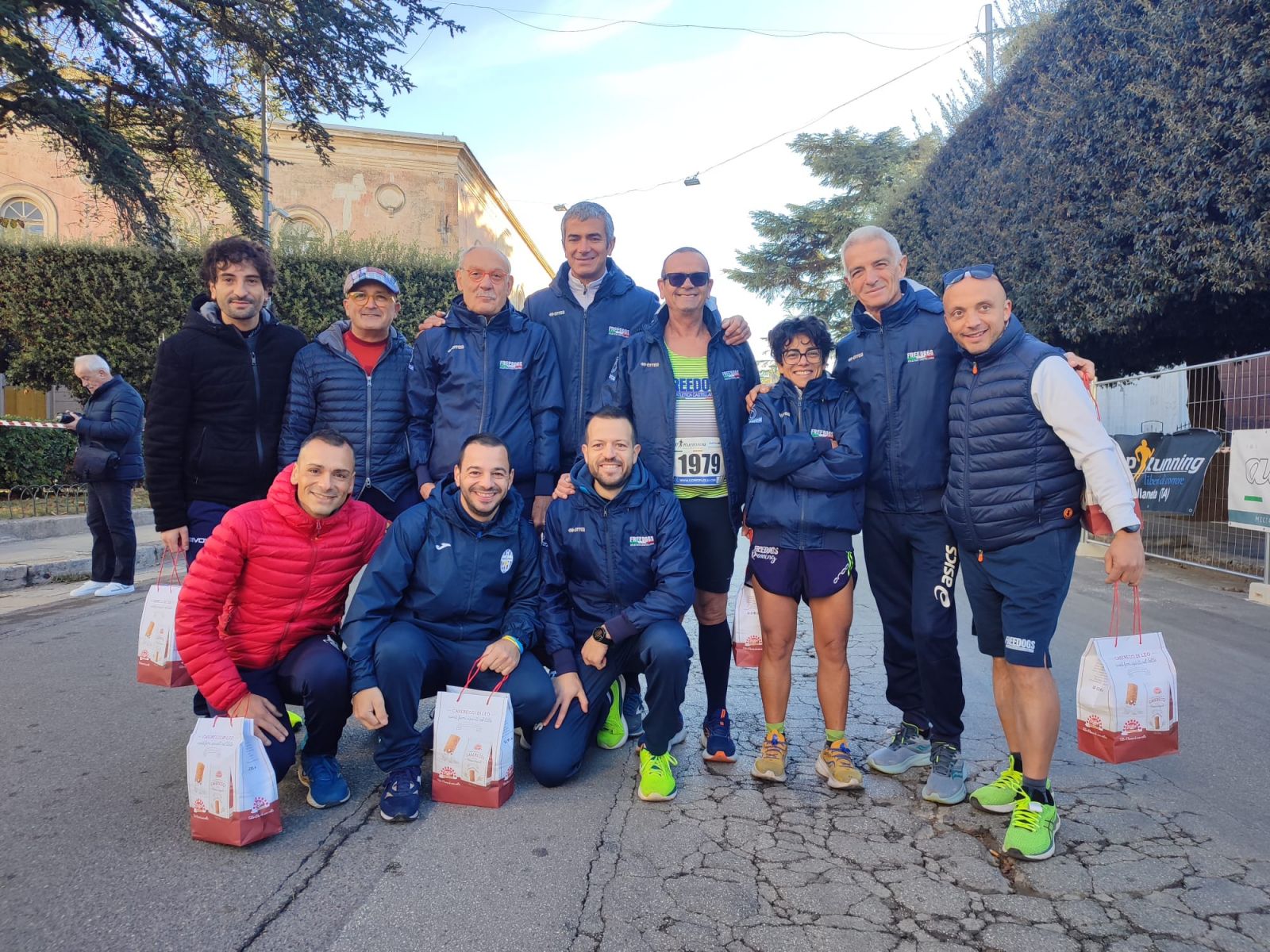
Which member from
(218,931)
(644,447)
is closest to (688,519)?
(644,447)

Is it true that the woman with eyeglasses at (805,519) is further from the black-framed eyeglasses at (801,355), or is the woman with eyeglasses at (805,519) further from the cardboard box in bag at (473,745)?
the cardboard box in bag at (473,745)

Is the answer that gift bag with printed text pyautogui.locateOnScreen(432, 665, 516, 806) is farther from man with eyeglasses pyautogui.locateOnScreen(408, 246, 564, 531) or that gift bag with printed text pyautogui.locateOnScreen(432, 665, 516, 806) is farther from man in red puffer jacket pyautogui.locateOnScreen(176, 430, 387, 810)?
man with eyeglasses pyautogui.locateOnScreen(408, 246, 564, 531)

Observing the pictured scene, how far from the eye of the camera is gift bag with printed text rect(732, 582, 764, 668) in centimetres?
388

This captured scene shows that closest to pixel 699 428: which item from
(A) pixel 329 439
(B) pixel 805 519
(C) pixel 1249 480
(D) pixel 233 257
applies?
(B) pixel 805 519

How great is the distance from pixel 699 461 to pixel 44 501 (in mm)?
11561

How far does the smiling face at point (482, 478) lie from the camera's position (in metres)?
3.63

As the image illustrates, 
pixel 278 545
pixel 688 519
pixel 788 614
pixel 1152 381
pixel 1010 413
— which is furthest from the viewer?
pixel 1152 381

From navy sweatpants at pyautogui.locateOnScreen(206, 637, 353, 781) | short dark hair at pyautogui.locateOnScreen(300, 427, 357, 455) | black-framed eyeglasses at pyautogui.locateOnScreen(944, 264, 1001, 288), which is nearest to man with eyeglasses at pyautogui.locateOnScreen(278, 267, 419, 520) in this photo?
short dark hair at pyautogui.locateOnScreen(300, 427, 357, 455)

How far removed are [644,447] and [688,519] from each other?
40cm

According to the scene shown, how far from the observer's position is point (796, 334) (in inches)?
147

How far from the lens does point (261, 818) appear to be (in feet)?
9.71

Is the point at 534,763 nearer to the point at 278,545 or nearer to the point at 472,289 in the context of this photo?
the point at 278,545

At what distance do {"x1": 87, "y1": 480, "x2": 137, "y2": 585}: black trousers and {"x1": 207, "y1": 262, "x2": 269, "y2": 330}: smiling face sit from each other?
4696 millimetres

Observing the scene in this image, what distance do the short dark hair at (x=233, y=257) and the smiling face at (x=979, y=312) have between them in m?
2.98
